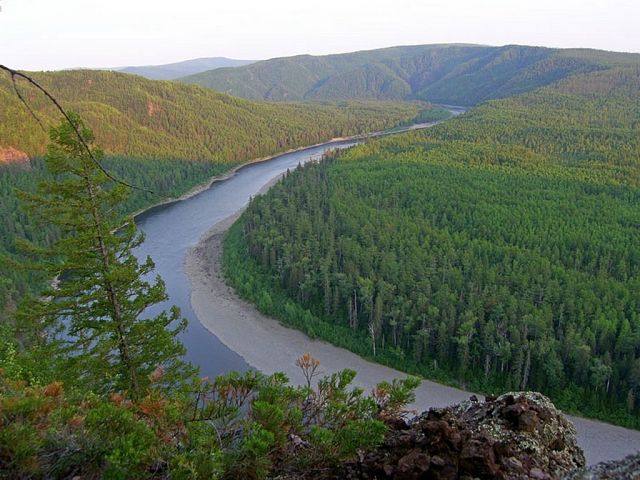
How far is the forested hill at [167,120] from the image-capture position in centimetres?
11825

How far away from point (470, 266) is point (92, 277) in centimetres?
3933

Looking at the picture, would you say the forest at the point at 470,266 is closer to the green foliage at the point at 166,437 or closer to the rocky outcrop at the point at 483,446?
the rocky outcrop at the point at 483,446

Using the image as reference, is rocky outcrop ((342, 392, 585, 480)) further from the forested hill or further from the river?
the forested hill

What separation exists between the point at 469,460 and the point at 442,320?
32.5m

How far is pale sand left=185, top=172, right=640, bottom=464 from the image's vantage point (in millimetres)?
30578

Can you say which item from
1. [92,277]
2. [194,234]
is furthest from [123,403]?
[194,234]

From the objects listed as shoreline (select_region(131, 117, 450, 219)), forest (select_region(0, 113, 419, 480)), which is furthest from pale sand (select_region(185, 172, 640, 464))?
shoreline (select_region(131, 117, 450, 219))

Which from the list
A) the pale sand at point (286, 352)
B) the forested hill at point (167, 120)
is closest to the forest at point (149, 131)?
the forested hill at point (167, 120)

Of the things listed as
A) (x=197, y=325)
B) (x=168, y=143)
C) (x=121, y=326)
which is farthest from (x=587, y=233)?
(x=168, y=143)

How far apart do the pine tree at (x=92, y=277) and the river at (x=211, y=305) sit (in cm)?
1407

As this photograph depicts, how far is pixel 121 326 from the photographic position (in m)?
13.9

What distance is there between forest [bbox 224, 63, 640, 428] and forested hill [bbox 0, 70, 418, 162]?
53794mm

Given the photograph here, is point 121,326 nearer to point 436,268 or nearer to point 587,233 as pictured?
point 436,268

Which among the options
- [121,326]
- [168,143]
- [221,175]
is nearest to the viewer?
[121,326]
